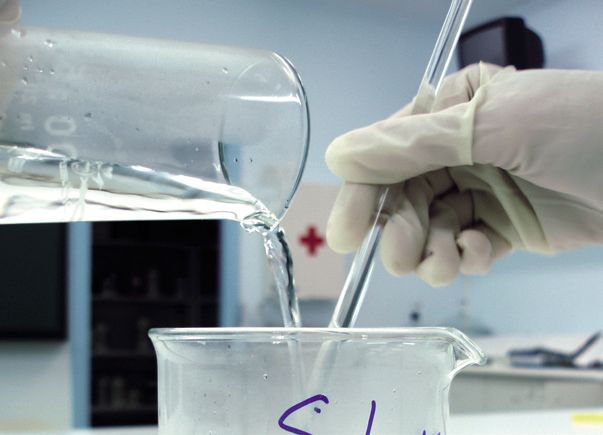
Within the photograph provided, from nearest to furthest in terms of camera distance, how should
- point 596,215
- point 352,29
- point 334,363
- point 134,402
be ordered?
point 334,363 → point 596,215 → point 352,29 → point 134,402

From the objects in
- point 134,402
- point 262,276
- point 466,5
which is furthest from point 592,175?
point 134,402

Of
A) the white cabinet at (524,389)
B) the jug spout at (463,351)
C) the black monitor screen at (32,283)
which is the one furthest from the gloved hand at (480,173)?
the white cabinet at (524,389)

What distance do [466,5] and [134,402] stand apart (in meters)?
3.76

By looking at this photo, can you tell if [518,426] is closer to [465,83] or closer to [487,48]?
[465,83]

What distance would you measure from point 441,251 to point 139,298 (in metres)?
3.40

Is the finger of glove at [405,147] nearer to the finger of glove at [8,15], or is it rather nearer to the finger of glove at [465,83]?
the finger of glove at [465,83]

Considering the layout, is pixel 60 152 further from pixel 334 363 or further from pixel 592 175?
pixel 592 175

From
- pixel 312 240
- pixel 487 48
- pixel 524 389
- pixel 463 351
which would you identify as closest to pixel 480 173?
pixel 463 351

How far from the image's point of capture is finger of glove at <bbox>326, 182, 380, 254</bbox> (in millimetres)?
648

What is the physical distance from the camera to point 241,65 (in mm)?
537

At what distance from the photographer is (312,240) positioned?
11.6 feet

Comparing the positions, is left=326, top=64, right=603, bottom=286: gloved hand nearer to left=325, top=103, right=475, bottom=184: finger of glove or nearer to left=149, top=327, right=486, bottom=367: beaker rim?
left=325, top=103, right=475, bottom=184: finger of glove

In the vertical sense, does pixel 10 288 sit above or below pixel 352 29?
below

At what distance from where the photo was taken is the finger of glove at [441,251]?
659mm
